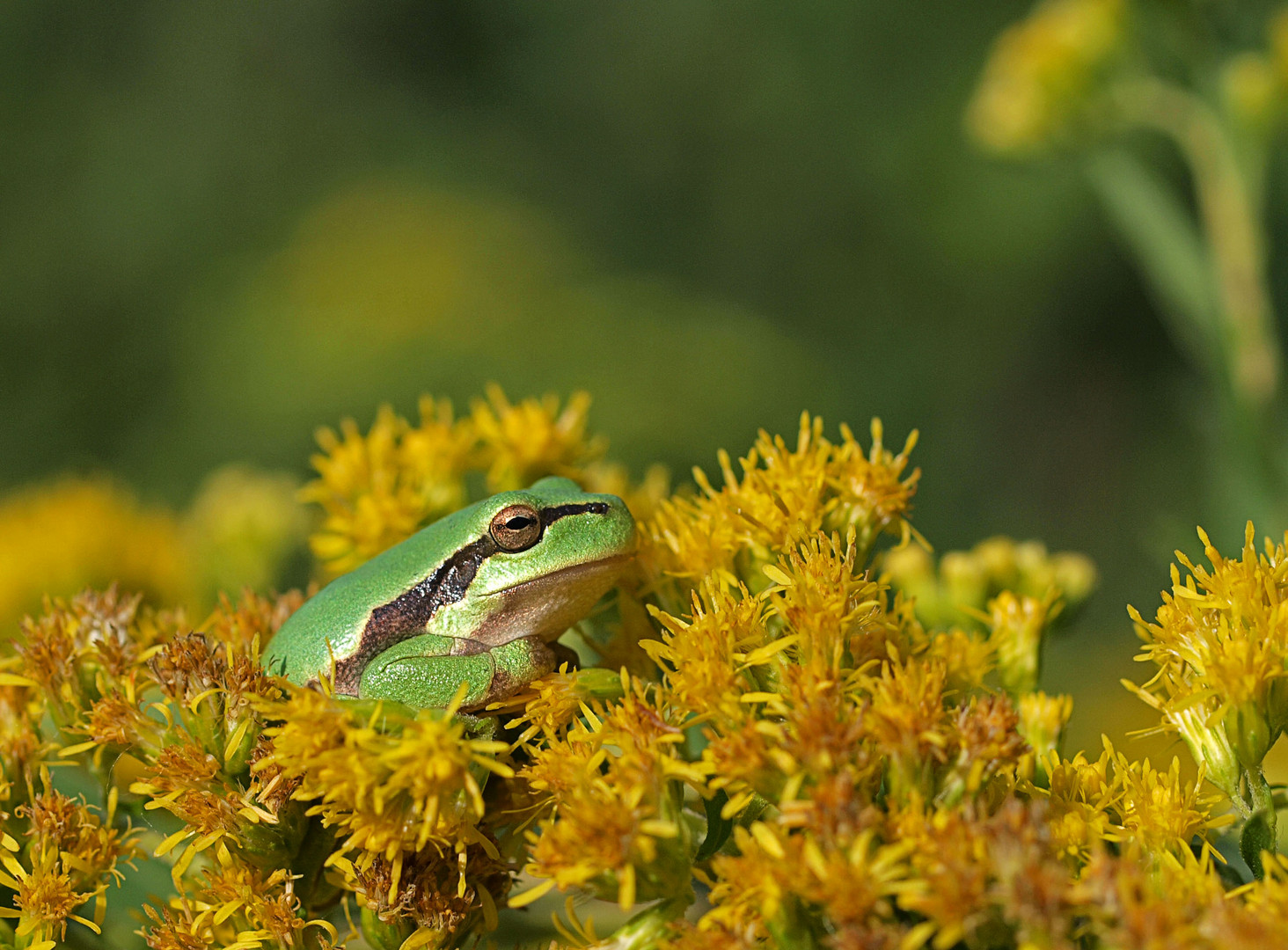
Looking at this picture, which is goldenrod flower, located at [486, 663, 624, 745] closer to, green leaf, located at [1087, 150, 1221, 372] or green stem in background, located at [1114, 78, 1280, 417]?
green stem in background, located at [1114, 78, 1280, 417]

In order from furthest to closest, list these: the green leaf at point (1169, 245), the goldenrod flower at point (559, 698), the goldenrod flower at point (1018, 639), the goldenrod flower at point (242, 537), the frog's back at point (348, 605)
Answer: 1. the green leaf at point (1169, 245)
2. the goldenrod flower at point (242, 537)
3. the goldenrod flower at point (1018, 639)
4. the frog's back at point (348, 605)
5. the goldenrod flower at point (559, 698)

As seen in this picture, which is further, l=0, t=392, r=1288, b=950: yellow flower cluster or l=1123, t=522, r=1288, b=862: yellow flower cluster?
l=1123, t=522, r=1288, b=862: yellow flower cluster

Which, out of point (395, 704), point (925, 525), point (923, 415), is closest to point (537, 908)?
point (395, 704)

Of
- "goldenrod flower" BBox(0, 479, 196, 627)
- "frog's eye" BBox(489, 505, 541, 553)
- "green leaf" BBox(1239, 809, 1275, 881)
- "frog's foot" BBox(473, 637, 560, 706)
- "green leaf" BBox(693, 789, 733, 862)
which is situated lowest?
"green leaf" BBox(1239, 809, 1275, 881)

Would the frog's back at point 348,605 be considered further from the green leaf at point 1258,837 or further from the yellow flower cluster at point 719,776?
the green leaf at point 1258,837

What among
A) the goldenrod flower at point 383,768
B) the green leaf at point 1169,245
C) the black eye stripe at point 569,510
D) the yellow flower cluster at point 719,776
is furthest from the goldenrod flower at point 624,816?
the green leaf at point 1169,245

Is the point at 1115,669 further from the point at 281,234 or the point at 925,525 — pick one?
the point at 281,234

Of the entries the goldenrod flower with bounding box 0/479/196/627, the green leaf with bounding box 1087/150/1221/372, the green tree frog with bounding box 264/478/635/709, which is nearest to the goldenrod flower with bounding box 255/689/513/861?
the green tree frog with bounding box 264/478/635/709
